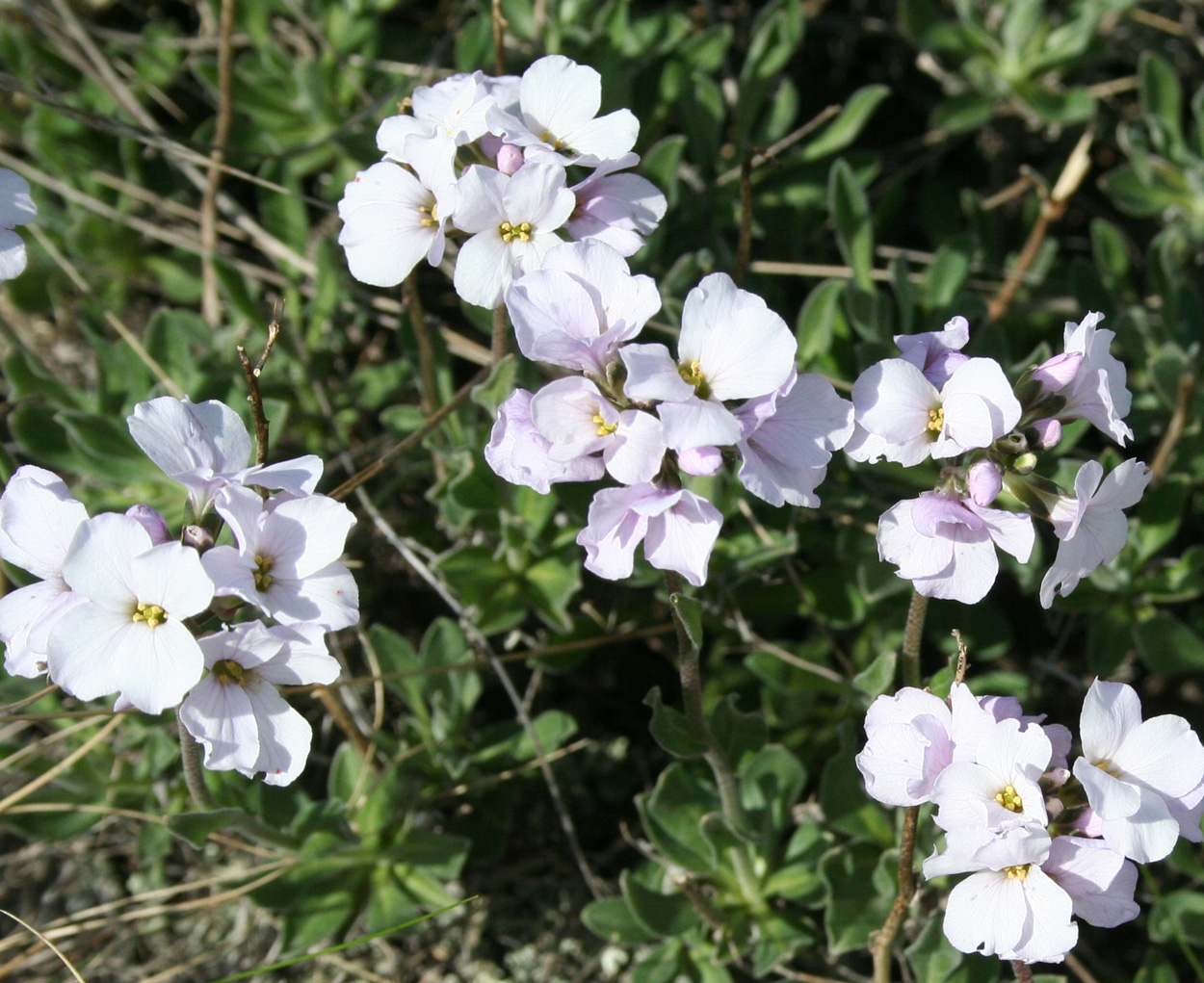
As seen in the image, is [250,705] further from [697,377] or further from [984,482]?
[984,482]

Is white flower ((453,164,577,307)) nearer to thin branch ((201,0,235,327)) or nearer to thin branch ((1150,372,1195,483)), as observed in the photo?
thin branch ((201,0,235,327))

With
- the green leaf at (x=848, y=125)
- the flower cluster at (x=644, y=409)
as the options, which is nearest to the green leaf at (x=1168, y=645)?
the flower cluster at (x=644, y=409)

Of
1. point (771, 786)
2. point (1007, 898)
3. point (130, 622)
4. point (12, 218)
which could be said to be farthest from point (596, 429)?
point (12, 218)

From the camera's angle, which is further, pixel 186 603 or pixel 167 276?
pixel 167 276

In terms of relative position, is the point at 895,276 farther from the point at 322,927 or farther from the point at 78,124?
the point at 78,124

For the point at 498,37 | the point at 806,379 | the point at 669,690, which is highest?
the point at 498,37

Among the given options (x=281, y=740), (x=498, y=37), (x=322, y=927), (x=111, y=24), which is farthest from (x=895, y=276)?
(x=111, y=24)
